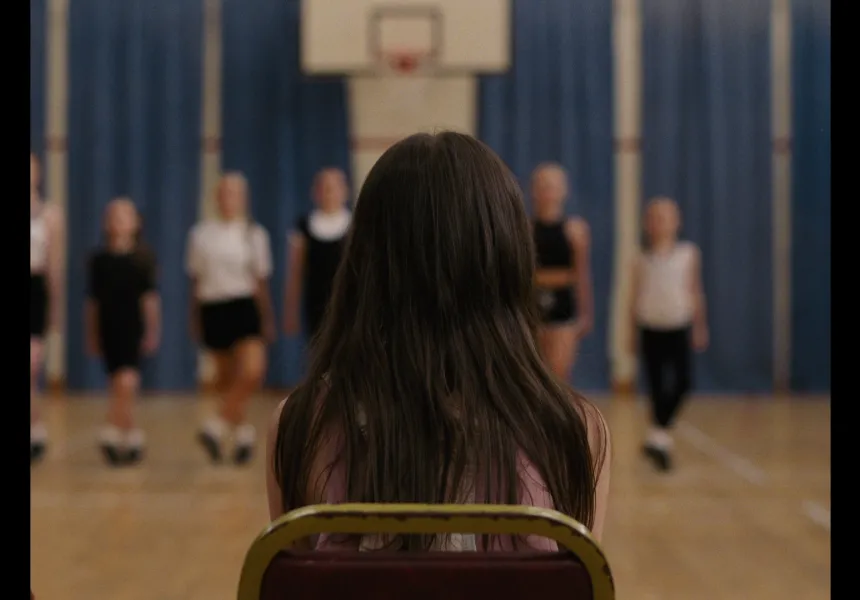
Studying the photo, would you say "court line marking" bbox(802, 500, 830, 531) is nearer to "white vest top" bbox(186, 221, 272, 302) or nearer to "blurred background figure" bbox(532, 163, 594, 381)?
"blurred background figure" bbox(532, 163, 594, 381)

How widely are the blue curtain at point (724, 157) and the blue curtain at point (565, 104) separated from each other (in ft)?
1.46

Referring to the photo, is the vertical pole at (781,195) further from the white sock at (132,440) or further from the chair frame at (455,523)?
the chair frame at (455,523)

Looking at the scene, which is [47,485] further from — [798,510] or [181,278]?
[181,278]

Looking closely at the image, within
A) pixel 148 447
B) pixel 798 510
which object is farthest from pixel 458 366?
pixel 148 447

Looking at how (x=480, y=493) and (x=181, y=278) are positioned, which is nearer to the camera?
(x=480, y=493)

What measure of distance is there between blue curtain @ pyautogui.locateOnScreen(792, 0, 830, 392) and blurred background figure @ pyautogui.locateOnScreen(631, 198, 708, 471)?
4219 millimetres

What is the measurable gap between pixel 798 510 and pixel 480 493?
413 centimetres

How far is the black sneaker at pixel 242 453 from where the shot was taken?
638 centimetres

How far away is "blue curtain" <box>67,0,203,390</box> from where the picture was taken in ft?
Answer: 32.8

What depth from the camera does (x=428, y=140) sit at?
143 cm

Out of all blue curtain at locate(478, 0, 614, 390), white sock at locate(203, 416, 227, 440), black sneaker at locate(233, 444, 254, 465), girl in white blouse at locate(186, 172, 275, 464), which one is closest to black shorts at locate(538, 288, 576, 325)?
girl in white blouse at locate(186, 172, 275, 464)

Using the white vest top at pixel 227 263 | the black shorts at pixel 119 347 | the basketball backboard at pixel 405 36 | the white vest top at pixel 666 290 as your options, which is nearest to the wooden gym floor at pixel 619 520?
the black shorts at pixel 119 347
